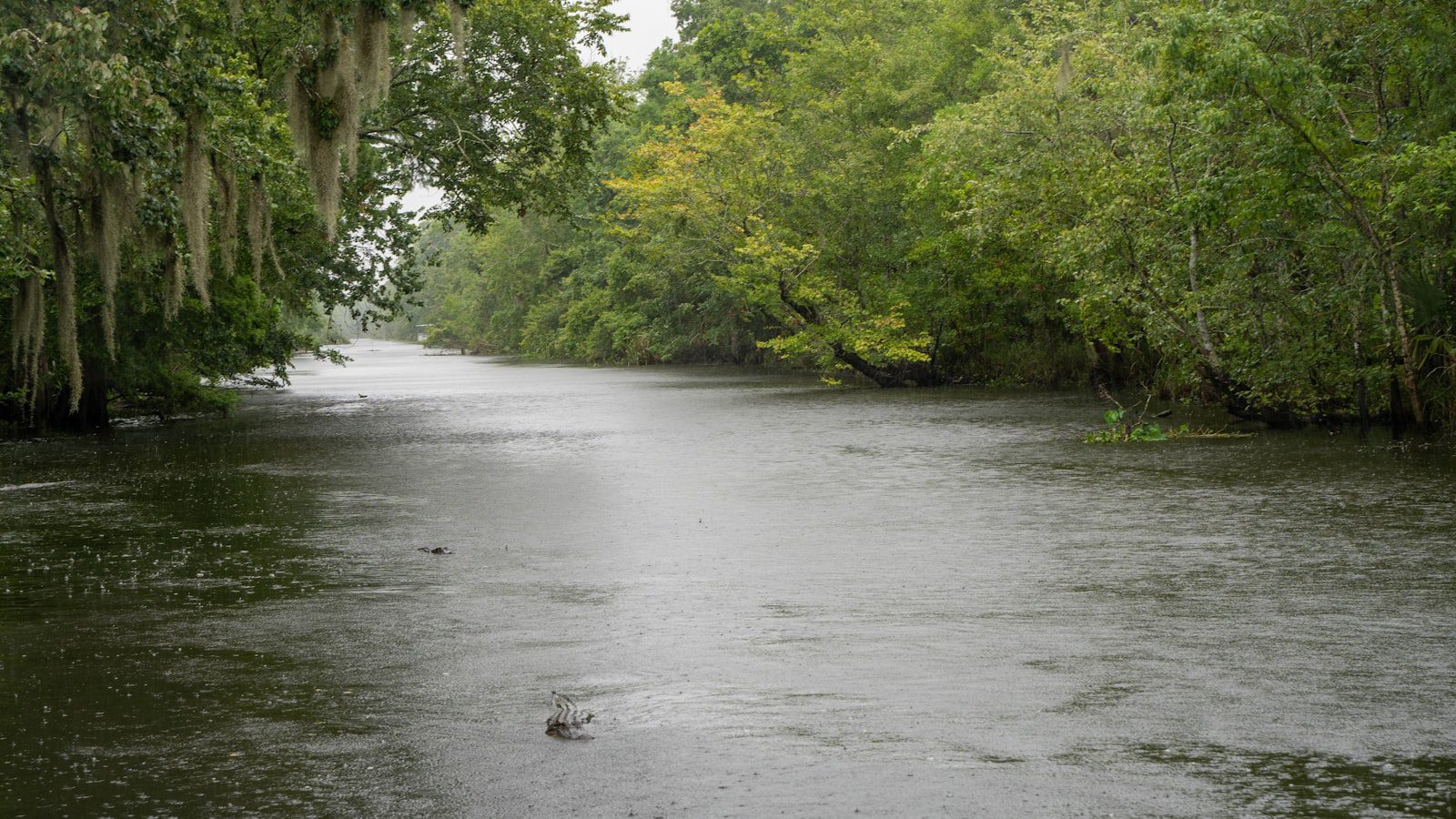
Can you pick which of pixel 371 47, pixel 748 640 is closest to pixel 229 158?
pixel 371 47

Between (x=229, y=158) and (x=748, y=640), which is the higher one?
(x=229, y=158)

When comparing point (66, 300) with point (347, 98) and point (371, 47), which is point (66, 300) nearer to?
point (347, 98)

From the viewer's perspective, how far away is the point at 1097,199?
901 inches

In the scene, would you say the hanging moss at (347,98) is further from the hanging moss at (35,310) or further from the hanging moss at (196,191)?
the hanging moss at (35,310)

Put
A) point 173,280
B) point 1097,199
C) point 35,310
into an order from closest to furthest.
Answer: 1. point 173,280
2. point 35,310
3. point 1097,199

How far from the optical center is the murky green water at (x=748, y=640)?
5.66 meters

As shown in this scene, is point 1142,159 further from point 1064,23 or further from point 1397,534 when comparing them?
point 1064,23

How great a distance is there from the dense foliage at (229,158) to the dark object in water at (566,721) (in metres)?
6.35

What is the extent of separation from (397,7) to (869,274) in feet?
95.8

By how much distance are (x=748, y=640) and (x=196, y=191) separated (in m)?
8.03

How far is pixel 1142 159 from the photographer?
22141 millimetres

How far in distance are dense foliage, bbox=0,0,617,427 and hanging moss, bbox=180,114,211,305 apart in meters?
0.03

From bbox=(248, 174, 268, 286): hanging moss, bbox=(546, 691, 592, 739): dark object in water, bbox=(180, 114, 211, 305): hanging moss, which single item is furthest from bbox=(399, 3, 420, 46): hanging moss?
bbox=(546, 691, 592, 739): dark object in water

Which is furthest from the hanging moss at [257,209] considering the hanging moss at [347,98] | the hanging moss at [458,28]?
the hanging moss at [458,28]
